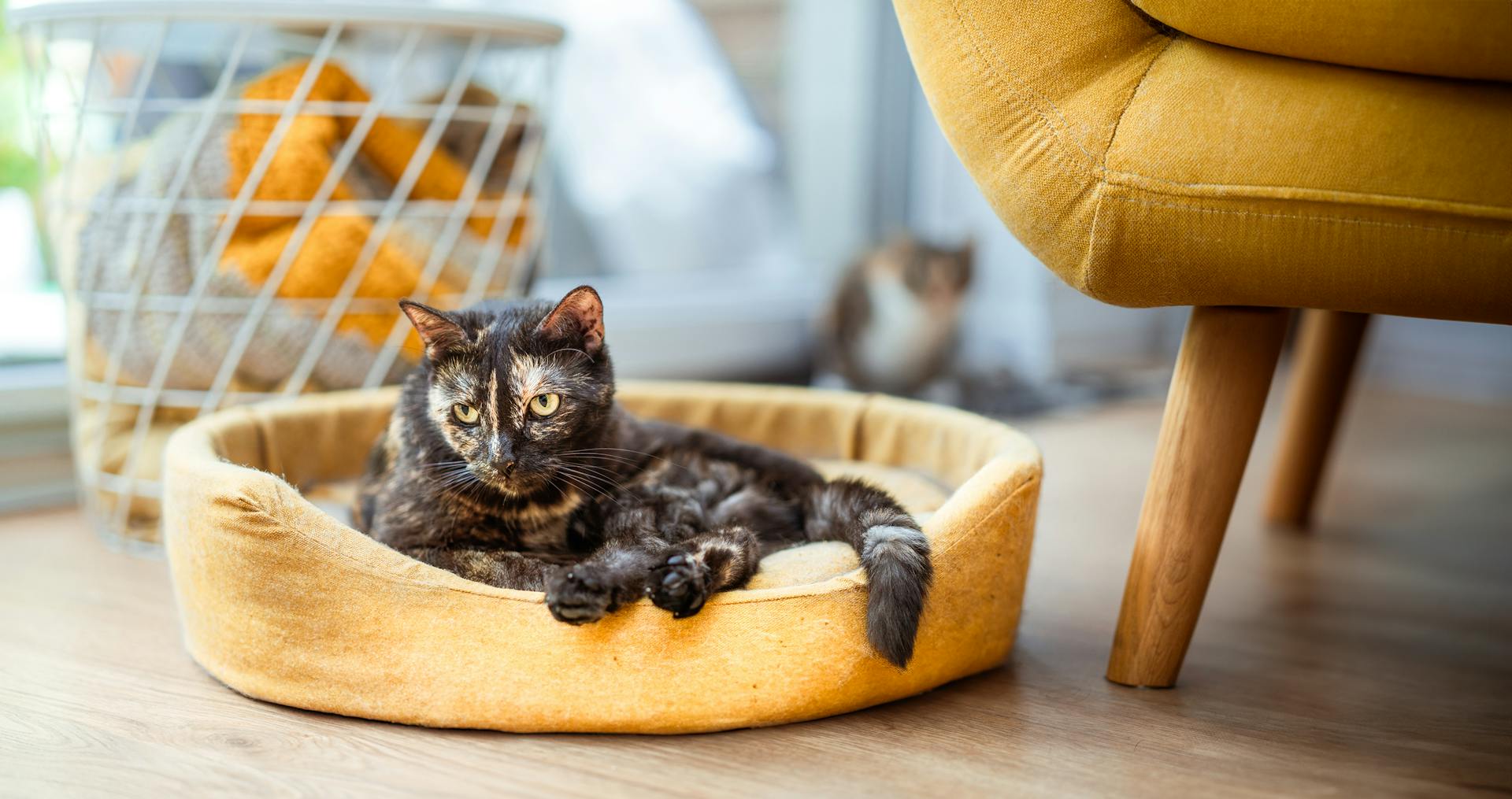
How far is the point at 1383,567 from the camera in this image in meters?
1.85

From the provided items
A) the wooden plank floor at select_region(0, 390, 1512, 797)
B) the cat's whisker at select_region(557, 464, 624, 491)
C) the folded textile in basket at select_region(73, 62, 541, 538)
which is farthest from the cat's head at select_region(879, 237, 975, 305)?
the cat's whisker at select_region(557, 464, 624, 491)

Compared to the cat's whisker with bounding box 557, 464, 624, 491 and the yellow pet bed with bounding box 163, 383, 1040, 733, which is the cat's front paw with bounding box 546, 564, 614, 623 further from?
the cat's whisker with bounding box 557, 464, 624, 491

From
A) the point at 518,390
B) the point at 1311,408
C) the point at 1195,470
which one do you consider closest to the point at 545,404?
the point at 518,390

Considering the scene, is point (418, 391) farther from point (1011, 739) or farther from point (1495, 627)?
point (1495, 627)

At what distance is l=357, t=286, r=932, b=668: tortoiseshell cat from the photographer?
42.6 inches

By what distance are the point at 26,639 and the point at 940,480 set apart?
1.18 m

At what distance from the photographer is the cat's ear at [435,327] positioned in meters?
1.19

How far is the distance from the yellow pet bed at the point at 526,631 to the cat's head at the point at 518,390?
0.14 m

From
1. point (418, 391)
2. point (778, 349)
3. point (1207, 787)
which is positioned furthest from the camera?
point (778, 349)

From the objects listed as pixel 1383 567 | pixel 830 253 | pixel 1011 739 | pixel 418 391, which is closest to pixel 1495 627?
pixel 1383 567

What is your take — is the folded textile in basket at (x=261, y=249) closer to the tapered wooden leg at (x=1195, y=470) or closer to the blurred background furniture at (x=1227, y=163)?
the blurred background furniture at (x=1227, y=163)

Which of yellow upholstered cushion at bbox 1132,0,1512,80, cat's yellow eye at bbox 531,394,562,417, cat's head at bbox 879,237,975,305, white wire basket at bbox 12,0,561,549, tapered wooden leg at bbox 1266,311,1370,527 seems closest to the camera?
yellow upholstered cushion at bbox 1132,0,1512,80

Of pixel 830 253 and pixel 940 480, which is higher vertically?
pixel 830 253

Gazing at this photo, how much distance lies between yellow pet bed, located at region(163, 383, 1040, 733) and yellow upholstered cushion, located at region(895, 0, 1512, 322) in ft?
0.99
